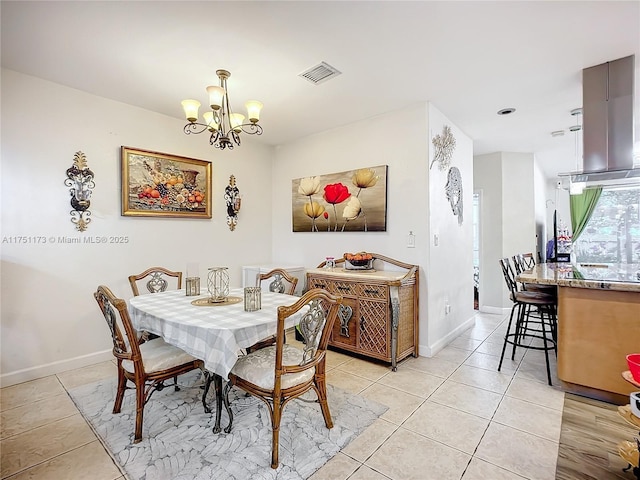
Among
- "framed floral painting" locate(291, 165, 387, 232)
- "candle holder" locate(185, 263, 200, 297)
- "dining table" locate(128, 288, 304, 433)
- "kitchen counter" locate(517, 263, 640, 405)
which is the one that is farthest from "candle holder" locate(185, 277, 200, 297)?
"kitchen counter" locate(517, 263, 640, 405)

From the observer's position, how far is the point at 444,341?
360cm

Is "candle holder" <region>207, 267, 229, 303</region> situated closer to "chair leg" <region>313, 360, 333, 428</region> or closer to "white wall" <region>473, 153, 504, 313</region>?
"chair leg" <region>313, 360, 333, 428</region>

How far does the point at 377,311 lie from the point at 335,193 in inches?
63.6

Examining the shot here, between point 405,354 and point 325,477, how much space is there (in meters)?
1.71

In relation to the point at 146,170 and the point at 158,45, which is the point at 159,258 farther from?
the point at 158,45

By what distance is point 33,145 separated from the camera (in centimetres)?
279

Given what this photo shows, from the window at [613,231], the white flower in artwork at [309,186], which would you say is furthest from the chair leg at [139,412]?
the window at [613,231]

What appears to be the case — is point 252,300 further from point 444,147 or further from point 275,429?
point 444,147

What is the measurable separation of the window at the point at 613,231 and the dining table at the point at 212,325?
726 cm

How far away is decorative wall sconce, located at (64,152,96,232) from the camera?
118 inches

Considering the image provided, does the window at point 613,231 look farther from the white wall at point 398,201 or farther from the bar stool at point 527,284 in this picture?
the white wall at point 398,201

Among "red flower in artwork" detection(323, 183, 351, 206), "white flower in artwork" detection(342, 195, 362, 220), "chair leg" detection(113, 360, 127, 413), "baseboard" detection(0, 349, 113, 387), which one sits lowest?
"baseboard" detection(0, 349, 113, 387)

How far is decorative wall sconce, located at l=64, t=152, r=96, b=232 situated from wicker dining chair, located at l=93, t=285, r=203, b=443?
1.46m

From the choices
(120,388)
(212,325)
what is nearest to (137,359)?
(120,388)
